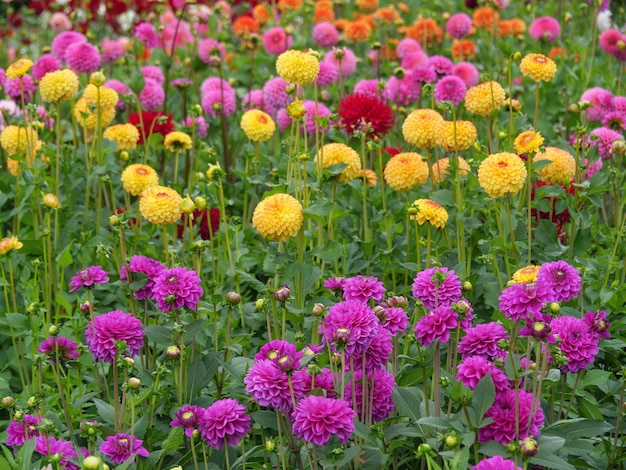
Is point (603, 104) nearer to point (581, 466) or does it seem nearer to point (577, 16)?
point (581, 466)

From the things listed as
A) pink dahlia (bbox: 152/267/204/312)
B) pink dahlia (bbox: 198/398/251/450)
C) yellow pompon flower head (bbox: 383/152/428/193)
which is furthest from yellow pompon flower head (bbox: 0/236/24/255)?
yellow pompon flower head (bbox: 383/152/428/193)

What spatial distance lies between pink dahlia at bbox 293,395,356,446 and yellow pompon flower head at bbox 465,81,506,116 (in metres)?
1.55

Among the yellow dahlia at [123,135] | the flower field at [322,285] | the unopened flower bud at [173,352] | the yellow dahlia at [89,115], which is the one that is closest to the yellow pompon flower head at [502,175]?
the flower field at [322,285]

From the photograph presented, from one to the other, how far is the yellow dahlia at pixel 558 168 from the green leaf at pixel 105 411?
67.6 inches

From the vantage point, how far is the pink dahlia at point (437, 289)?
2.23 meters

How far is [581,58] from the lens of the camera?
17.6ft

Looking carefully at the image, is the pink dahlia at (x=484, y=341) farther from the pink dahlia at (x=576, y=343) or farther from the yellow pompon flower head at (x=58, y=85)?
the yellow pompon flower head at (x=58, y=85)

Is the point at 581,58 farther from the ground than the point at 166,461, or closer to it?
farther from the ground

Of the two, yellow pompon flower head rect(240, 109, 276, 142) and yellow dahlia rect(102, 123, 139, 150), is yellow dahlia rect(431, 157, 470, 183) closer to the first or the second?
yellow pompon flower head rect(240, 109, 276, 142)

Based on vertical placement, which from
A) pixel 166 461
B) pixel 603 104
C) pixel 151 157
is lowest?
pixel 166 461

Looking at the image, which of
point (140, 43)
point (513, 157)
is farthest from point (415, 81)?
point (140, 43)

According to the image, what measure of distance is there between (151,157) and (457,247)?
70.2 inches

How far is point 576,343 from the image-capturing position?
218 cm

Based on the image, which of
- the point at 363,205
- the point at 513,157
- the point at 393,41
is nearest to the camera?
the point at 513,157
